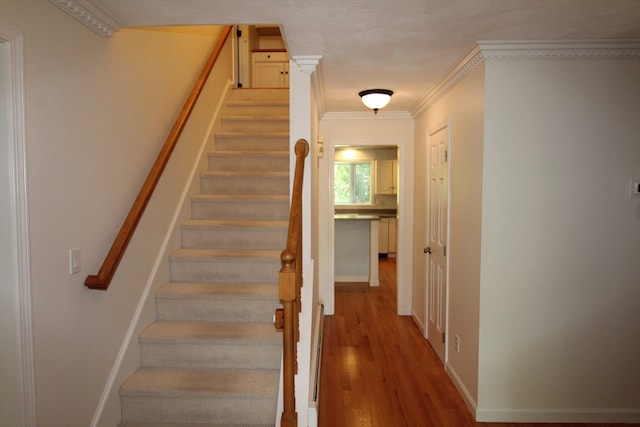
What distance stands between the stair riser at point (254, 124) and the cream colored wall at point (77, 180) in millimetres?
1428

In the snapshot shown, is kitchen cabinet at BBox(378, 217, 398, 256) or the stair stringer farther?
kitchen cabinet at BBox(378, 217, 398, 256)

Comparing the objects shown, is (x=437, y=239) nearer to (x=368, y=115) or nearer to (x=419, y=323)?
(x=419, y=323)

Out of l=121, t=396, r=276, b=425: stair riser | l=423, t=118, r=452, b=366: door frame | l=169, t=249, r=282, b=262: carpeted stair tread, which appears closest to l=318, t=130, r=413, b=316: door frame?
l=423, t=118, r=452, b=366: door frame

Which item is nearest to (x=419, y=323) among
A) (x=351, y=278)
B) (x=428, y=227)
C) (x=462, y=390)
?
(x=428, y=227)

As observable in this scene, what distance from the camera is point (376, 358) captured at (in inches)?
137

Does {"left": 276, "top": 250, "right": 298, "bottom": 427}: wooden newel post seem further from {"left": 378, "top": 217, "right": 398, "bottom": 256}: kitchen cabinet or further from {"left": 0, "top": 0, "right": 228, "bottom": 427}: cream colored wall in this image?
{"left": 378, "top": 217, "right": 398, "bottom": 256}: kitchen cabinet

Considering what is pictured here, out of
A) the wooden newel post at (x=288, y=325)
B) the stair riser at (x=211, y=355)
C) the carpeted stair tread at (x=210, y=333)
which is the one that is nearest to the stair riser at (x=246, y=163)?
the carpeted stair tread at (x=210, y=333)

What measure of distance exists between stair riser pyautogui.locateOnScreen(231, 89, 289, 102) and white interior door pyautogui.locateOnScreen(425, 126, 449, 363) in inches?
70.0

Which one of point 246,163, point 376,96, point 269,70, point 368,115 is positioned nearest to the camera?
point 376,96

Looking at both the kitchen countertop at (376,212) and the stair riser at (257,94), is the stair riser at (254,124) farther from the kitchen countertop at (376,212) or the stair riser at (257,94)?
the kitchen countertop at (376,212)

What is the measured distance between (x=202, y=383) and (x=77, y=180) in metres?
1.25

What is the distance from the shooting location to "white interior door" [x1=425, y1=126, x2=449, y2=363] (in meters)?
3.30

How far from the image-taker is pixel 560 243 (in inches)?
95.0

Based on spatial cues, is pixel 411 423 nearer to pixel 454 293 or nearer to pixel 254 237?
pixel 454 293
